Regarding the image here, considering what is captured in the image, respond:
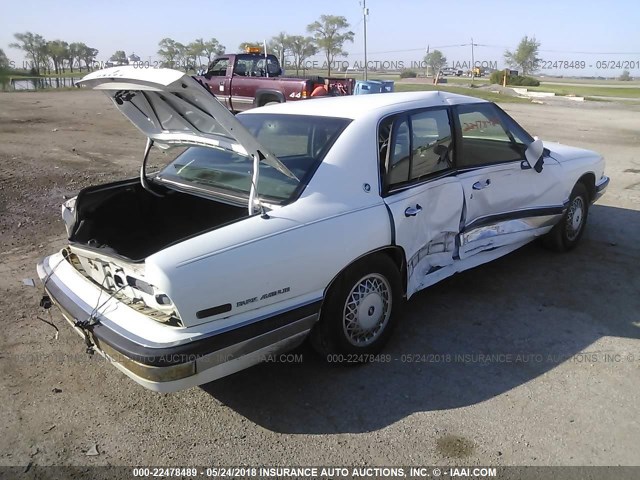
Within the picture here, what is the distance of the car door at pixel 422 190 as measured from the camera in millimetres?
3414

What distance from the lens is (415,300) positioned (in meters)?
4.36

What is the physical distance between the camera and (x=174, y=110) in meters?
3.27

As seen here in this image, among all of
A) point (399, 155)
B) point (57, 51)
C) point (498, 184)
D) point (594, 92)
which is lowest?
point (498, 184)

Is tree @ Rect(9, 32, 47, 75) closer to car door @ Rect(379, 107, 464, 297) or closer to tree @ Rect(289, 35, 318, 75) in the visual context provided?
tree @ Rect(289, 35, 318, 75)

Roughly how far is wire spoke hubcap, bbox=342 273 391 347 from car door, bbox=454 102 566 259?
970 mm

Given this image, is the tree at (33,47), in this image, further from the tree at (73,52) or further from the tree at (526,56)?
the tree at (526,56)

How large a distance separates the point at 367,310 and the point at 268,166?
1114 mm

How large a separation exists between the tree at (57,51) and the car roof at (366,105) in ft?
225

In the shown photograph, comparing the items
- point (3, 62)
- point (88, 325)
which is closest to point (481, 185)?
point (88, 325)

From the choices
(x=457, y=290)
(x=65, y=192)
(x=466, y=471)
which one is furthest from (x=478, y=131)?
(x=65, y=192)

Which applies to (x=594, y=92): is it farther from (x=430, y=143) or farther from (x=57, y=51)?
(x=57, y=51)

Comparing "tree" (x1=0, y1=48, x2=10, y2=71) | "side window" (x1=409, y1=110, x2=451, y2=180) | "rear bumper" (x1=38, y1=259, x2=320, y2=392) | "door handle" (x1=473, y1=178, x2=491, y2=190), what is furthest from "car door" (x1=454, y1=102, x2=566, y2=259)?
"tree" (x1=0, y1=48, x2=10, y2=71)

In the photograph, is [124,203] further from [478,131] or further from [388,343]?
[478,131]

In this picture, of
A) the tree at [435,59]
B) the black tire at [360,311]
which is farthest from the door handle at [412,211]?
the tree at [435,59]
